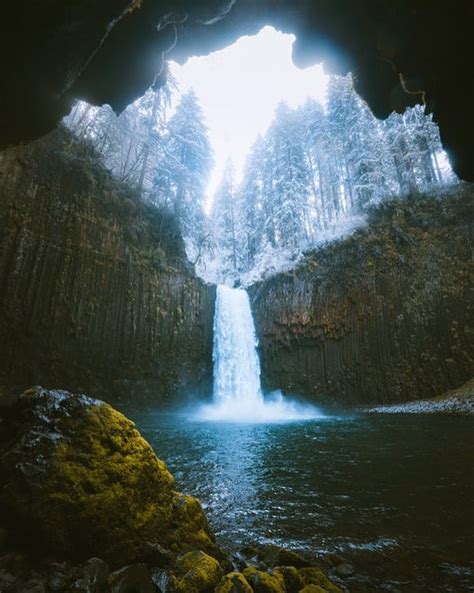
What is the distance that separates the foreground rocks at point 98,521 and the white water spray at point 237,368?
1768 cm

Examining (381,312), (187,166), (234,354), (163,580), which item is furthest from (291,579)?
(187,166)

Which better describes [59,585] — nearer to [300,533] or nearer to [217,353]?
[300,533]

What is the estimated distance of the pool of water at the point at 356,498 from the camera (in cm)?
343

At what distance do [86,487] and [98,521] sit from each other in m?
0.29

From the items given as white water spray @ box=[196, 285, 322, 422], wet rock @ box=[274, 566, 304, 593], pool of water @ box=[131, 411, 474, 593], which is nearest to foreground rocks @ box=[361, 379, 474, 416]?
white water spray @ box=[196, 285, 322, 422]

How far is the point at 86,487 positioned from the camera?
2945mm

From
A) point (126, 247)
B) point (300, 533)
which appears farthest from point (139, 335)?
point (300, 533)

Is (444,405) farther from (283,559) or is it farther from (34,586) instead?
(34,586)

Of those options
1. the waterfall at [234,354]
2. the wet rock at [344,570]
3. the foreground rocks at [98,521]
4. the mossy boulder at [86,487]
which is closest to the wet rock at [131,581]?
the foreground rocks at [98,521]

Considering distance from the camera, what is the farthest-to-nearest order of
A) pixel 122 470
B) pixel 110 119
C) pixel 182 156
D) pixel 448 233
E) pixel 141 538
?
pixel 182 156 < pixel 110 119 < pixel 448 233 < pixel 122 470 < pixel 141 538

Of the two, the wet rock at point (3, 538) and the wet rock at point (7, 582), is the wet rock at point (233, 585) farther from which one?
the wet rock at point (3, 538)

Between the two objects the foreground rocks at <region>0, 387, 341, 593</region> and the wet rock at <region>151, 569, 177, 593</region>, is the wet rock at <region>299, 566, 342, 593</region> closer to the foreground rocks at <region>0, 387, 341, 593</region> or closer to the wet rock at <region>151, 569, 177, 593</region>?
the foreground rocks at <region>0, 387, 341, 593</region>

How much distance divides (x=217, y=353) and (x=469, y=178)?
755 inches

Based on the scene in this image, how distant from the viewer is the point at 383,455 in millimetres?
7910
